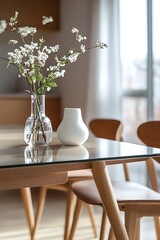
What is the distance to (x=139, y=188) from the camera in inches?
91.8

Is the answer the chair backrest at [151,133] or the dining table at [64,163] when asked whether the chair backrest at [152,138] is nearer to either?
the chair backrest at [151,133]

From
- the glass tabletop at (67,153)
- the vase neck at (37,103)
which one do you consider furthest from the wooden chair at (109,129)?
the vase neck at (37,103)

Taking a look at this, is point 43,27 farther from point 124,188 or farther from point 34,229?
point 124,188

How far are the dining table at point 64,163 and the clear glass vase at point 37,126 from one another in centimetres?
4

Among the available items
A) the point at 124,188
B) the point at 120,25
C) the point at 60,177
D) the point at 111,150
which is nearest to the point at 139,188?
the point at 124,188

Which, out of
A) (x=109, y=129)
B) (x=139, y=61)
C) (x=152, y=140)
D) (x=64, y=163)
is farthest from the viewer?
(x=139, y=61)

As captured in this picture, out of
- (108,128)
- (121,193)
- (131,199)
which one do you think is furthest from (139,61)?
(131,199)

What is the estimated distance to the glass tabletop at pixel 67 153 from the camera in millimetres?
1594

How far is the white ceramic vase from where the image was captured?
1982mm

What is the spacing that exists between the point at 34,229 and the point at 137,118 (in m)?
1.53

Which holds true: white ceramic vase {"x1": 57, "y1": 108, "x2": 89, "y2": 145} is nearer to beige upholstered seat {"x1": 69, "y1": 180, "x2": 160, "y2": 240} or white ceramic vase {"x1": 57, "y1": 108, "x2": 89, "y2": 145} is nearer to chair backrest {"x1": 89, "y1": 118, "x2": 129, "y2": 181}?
beige upholstered seat {"x1": 69, "y1": 180, "x2": 160, "y2": 240}

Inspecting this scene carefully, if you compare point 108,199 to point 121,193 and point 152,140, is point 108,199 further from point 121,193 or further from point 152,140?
point 152,140

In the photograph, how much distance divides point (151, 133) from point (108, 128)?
0.44 metres

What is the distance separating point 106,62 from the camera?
4.00 meters
